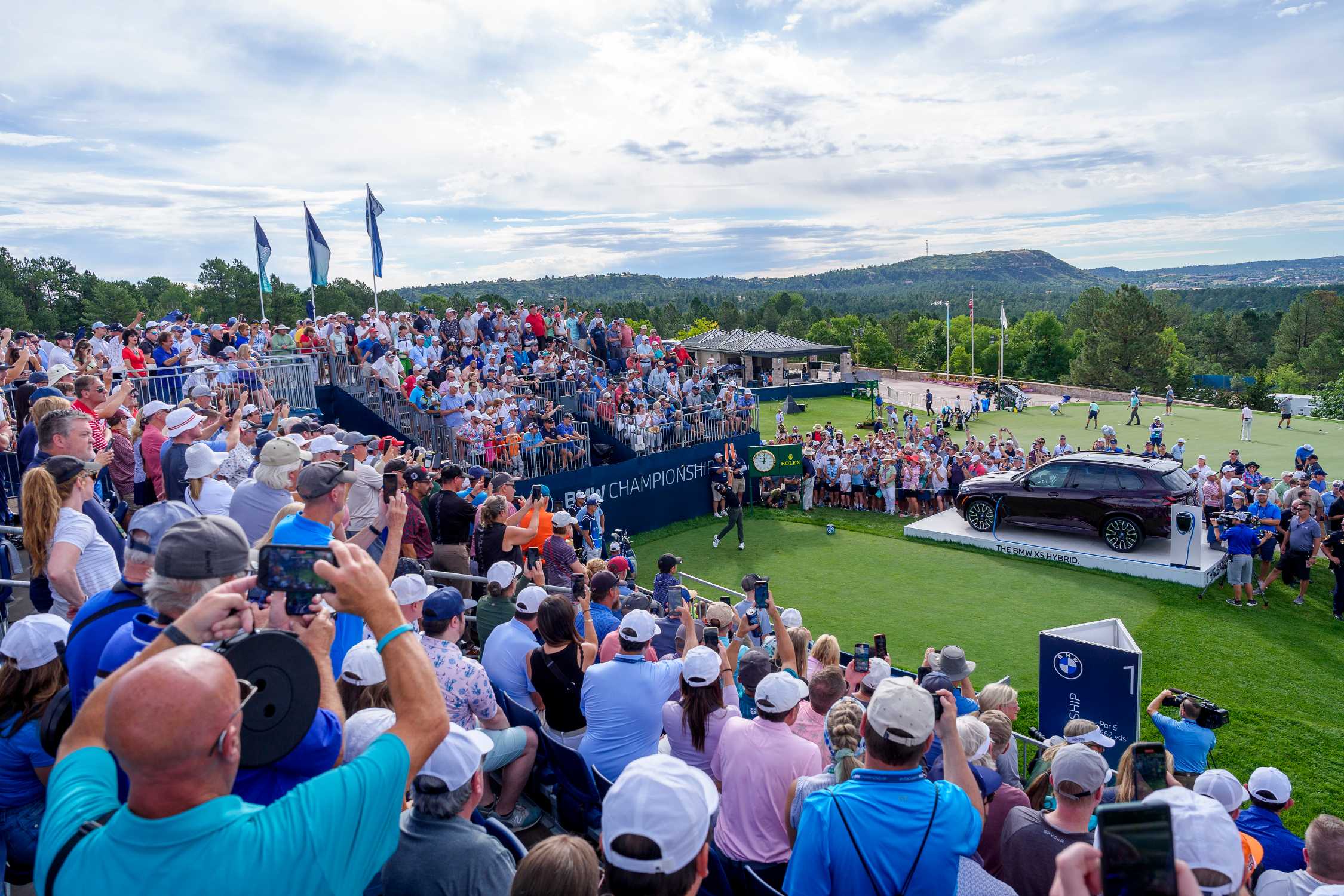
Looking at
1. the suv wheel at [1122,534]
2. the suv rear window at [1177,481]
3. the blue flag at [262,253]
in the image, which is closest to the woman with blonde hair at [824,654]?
the suv wheel at [1122,534]

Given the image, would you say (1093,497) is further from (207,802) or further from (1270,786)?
(207,802)

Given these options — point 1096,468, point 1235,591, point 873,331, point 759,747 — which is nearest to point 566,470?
point 1096,468

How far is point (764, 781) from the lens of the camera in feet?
13.7

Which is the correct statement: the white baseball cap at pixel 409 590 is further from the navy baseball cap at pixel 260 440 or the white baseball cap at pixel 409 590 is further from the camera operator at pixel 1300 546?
the camera operator at pixel 1300 546

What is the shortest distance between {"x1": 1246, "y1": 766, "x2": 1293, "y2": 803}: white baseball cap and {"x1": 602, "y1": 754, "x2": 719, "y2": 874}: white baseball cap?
419 centimetres

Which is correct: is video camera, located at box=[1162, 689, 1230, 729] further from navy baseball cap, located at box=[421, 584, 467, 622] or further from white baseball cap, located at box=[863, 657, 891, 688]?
navy baseball cap, located at box=[421, 584, 467, 622]

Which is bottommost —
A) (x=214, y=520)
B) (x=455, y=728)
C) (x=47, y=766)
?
(x=47, y=766)

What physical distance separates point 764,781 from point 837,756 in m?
0.40

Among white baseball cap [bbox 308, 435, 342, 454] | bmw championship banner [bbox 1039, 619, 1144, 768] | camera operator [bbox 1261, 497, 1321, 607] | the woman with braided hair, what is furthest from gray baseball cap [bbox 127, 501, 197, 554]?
camera operator [bbox 1261, 497, 1321, 607]

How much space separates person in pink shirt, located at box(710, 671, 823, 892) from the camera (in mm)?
4152

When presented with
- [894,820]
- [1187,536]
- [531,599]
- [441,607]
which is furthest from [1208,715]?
[1187,536]

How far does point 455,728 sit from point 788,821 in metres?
1.96

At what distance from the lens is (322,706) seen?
111 inches

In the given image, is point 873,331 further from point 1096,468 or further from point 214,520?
point 214,520
